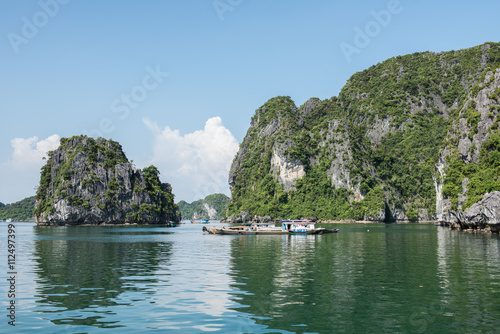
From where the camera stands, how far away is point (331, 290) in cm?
2467

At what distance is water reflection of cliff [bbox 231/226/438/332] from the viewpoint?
17984 millimetres

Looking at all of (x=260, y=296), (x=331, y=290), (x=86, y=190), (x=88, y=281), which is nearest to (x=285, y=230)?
(x=88, y=281)

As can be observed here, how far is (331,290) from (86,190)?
17530cm

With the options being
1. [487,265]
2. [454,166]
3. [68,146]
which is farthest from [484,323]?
[68,146]

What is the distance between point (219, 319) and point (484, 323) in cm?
1117

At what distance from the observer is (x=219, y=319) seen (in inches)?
729

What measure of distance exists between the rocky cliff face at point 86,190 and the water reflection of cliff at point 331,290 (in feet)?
505

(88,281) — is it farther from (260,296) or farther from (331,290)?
(331,290)

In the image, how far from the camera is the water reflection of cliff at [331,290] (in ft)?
59.0

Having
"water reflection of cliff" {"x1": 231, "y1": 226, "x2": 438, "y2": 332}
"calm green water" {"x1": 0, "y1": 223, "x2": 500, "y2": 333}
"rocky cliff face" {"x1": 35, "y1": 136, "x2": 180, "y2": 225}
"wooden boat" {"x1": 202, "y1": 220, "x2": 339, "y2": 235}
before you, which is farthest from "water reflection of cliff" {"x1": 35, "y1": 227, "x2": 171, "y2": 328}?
"rocky cliff face" {"x1": 35, "y1": 136, "x2": 180, "y2": 225}

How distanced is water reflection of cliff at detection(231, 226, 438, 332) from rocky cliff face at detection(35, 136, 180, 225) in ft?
505

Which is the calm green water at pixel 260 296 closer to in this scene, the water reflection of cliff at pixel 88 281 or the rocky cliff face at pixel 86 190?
the water reflection of cliff at pixel 88 281

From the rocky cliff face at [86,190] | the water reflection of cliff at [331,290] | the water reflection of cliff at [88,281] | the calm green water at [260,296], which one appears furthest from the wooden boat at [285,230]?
the rocky cliff face at [86,190]

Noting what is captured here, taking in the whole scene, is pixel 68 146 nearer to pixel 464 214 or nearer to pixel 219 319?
pixel 464 214
